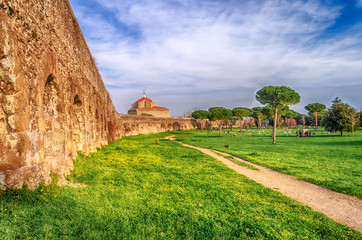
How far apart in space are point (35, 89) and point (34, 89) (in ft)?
0.19

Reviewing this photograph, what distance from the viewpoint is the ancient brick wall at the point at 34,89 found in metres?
4.07

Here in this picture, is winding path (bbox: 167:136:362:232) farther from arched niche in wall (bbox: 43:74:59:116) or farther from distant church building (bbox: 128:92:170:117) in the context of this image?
distant church building (bbox: 128:92:170:117)

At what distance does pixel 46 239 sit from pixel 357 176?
11.5 meters

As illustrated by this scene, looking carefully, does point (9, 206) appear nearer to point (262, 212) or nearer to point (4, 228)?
point (4, 228)

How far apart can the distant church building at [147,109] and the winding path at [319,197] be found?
5722 cm

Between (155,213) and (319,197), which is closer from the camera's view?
(155,213)

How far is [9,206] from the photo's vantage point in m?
3.58

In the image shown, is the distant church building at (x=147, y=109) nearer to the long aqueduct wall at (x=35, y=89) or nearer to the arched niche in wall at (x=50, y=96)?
the long aqueduct wall at (x=35, y=89)

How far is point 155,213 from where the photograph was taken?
484 cm

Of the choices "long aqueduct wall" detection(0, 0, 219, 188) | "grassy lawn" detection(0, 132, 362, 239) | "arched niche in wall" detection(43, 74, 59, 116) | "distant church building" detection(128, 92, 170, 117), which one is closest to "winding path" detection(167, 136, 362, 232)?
"grassy lawn" detection(0, 132, 362, 239)

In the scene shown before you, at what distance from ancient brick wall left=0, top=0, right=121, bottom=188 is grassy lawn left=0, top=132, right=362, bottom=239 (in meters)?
0.65

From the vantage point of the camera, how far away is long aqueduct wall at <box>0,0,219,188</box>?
4.07 meters

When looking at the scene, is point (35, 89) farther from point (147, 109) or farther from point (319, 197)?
point (147, 109)

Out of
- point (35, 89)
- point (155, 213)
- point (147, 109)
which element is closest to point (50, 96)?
point (35, 89)
